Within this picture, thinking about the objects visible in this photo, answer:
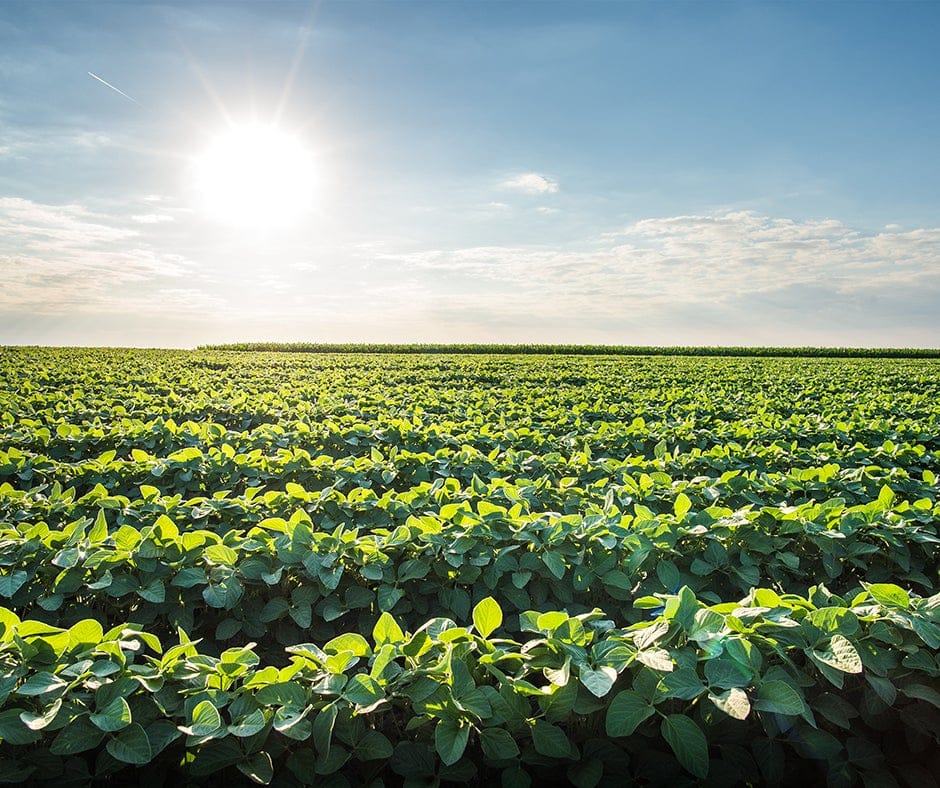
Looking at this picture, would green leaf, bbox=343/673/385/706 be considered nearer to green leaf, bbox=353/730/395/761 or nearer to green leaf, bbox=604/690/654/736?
green leaf, bbox=353/730/395/761

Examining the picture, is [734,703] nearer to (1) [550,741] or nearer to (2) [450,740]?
(1) [550,741]

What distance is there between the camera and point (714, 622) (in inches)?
85.4

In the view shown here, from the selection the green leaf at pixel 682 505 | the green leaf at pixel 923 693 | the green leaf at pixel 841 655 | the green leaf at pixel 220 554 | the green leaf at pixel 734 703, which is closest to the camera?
the green leaf at pixel 734 703

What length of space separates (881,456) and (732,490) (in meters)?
3.46

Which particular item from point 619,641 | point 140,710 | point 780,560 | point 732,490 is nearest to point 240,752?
point 140,710

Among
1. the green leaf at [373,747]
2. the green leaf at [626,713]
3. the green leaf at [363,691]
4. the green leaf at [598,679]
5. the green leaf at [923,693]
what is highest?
the green leaf at [598,679]

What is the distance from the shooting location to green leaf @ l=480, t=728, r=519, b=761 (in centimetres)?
202

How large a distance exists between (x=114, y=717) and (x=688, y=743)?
1716 millimetres

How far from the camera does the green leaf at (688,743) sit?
1.97 metres

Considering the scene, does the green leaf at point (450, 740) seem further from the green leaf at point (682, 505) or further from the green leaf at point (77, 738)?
the green leaf at point (682, 505)

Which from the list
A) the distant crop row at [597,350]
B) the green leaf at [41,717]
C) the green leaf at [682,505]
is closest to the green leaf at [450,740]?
the green leaf at [41,717]

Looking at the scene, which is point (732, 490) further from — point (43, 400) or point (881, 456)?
point (43, 400)

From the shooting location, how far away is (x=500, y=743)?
2.03 m

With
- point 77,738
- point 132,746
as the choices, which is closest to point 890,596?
point 132,746
